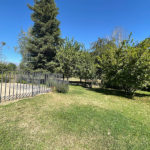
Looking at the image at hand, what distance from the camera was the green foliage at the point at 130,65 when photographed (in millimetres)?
6641

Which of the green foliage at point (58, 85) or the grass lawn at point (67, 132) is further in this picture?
the green foliage at point (58, 85)

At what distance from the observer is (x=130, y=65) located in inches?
278

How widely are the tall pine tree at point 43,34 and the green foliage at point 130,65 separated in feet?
24.7

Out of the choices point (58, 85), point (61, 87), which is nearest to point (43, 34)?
point (58, 85)

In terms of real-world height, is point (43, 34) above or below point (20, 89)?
above

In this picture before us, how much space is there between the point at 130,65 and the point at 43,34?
1116 centimetres

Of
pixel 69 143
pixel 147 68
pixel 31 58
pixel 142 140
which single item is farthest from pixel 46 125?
pixel 31 58

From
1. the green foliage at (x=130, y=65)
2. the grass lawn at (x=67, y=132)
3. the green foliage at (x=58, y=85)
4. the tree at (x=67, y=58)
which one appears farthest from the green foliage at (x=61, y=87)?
the tree at (x=67, y=58)

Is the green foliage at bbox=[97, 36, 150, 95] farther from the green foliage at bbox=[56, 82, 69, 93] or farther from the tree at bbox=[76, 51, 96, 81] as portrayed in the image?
the green foliage at bbox=[56, 82, 69, 93]

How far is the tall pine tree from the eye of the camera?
11702 mm

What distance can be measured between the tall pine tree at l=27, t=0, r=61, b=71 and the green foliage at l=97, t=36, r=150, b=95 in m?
7.53

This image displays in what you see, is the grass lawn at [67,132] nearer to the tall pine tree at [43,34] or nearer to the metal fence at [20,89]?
the metal fence at [20,89]

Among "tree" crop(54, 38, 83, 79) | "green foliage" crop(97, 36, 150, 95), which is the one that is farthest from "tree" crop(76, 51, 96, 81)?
"green foliage" crop(97, 36, 150, 95)

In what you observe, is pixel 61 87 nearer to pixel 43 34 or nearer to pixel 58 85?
pixel 58 85
